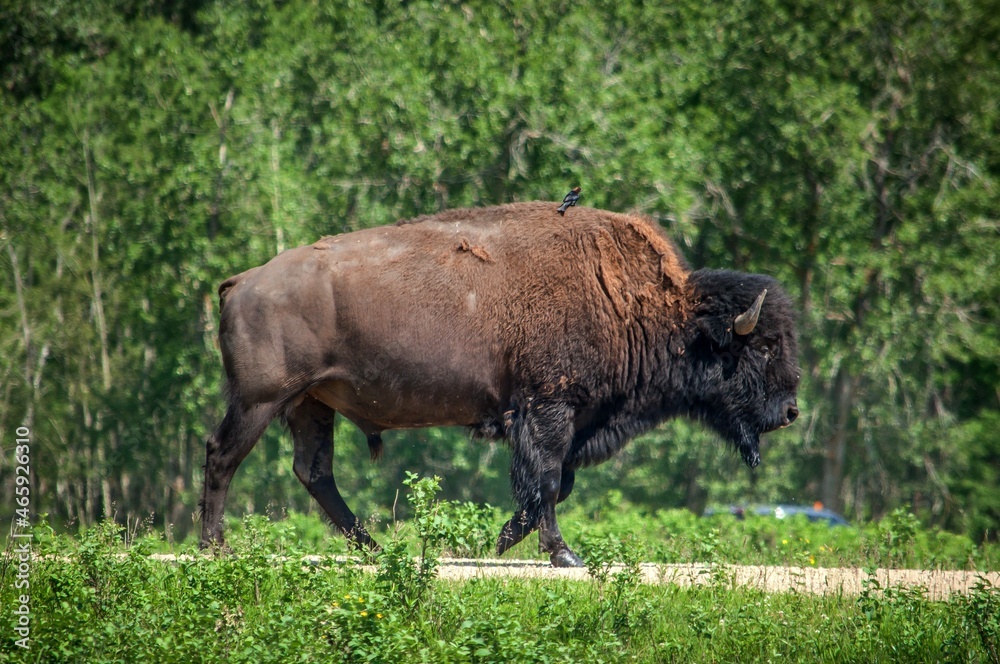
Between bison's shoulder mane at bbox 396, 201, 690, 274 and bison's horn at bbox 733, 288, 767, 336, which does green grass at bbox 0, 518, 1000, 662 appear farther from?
Result: bison's shoulder mane at bbox 396, 201, 690, 274

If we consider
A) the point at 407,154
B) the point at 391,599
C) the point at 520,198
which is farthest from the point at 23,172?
the point at 391,599

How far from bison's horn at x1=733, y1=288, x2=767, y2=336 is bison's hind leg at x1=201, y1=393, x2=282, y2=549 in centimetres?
363

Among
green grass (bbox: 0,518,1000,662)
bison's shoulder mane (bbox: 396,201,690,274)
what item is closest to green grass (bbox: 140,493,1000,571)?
green grass (bbox: 0,518,1000,662)

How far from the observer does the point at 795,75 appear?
18.8 metres

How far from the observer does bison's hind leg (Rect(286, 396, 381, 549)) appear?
8617 mm

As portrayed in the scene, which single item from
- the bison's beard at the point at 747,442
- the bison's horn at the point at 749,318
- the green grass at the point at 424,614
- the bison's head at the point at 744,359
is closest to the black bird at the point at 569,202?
the bison's head at the point at 744,359

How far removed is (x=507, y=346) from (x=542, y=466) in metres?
0.94

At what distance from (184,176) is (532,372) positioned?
11.7m

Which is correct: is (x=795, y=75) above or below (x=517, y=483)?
above

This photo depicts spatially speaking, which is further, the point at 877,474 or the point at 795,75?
the point at 877,474

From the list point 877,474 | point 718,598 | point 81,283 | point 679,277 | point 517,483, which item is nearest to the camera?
point 718,598

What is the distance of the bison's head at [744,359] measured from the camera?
885 centimetres

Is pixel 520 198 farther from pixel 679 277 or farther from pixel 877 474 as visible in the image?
pixel 877 474

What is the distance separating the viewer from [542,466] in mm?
8117
